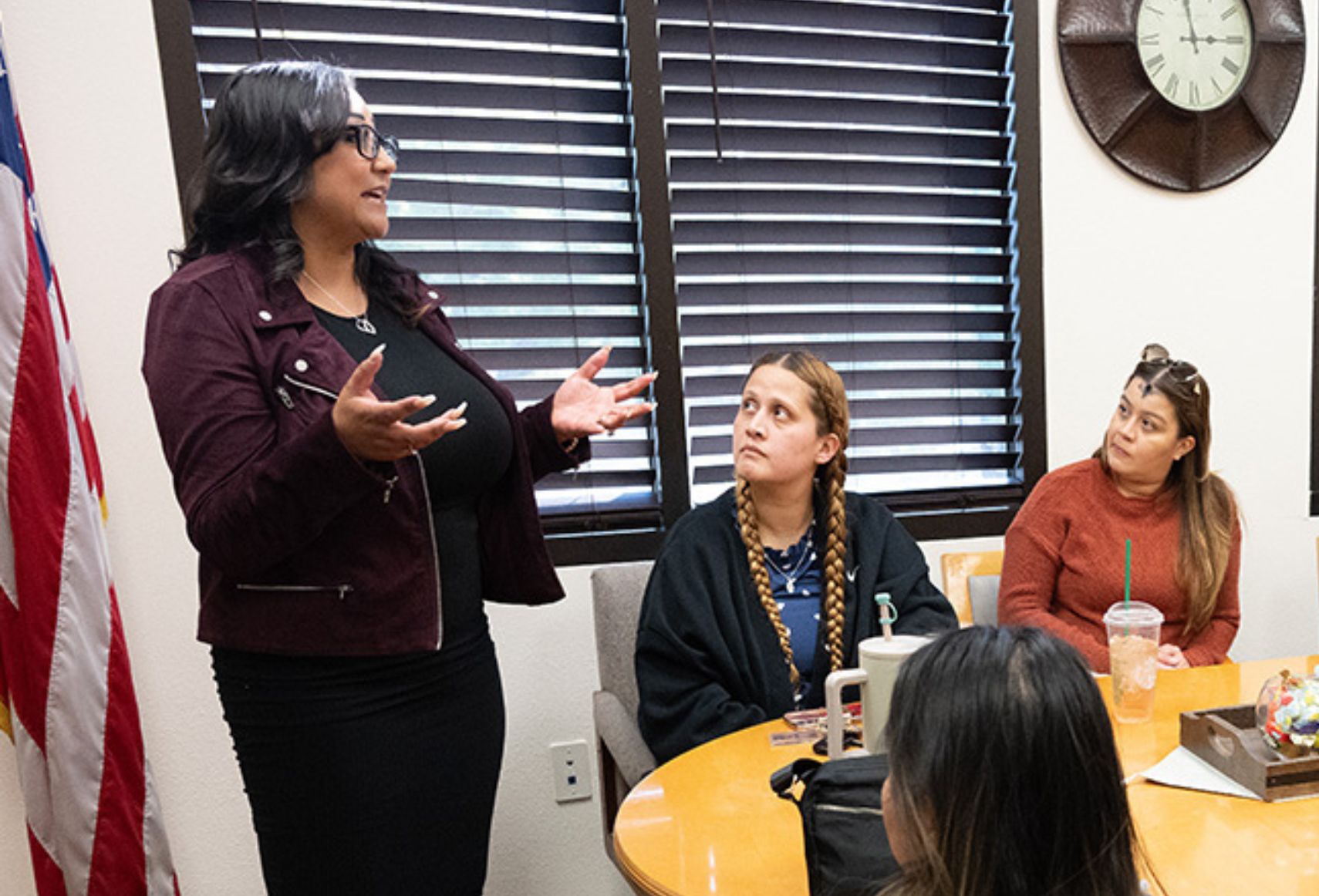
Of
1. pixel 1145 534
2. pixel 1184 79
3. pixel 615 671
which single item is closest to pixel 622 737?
pixel 615 671

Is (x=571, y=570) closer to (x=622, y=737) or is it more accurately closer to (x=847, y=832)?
(x=622, y=737)

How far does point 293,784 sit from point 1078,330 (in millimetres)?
2328

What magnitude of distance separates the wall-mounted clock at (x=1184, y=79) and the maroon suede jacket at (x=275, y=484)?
88.0 inches

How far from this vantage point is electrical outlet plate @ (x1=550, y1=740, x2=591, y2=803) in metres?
2.18

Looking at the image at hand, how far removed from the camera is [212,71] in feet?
6.27

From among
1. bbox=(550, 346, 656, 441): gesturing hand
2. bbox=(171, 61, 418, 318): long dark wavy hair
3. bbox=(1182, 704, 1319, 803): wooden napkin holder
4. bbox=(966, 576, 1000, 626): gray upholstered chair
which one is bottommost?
bbox=(966, 576, 1000, 626): gray upholstered chair

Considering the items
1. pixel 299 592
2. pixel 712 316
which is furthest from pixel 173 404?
pixel 712 316

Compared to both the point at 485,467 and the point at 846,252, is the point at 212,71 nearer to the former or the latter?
the point at 485,467

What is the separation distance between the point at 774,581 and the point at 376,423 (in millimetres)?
887

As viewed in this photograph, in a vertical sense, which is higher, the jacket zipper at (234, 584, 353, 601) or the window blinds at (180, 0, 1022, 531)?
the window blinds at (180, 0, 1022, 531)

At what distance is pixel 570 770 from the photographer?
7.18ft

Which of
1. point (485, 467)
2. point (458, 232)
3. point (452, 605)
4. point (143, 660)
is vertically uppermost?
point (458, 232)

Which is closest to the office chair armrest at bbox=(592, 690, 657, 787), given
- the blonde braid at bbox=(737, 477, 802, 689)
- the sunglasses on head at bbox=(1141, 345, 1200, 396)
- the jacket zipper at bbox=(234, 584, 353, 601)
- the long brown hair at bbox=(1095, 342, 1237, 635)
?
the blonde braid at bbox=(737, 477, 802, 689)

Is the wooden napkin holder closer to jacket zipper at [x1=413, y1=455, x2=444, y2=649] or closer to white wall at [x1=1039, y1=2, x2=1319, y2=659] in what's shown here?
jacket zipper at [x1=413, y1=455, x2=444, y2=649]
